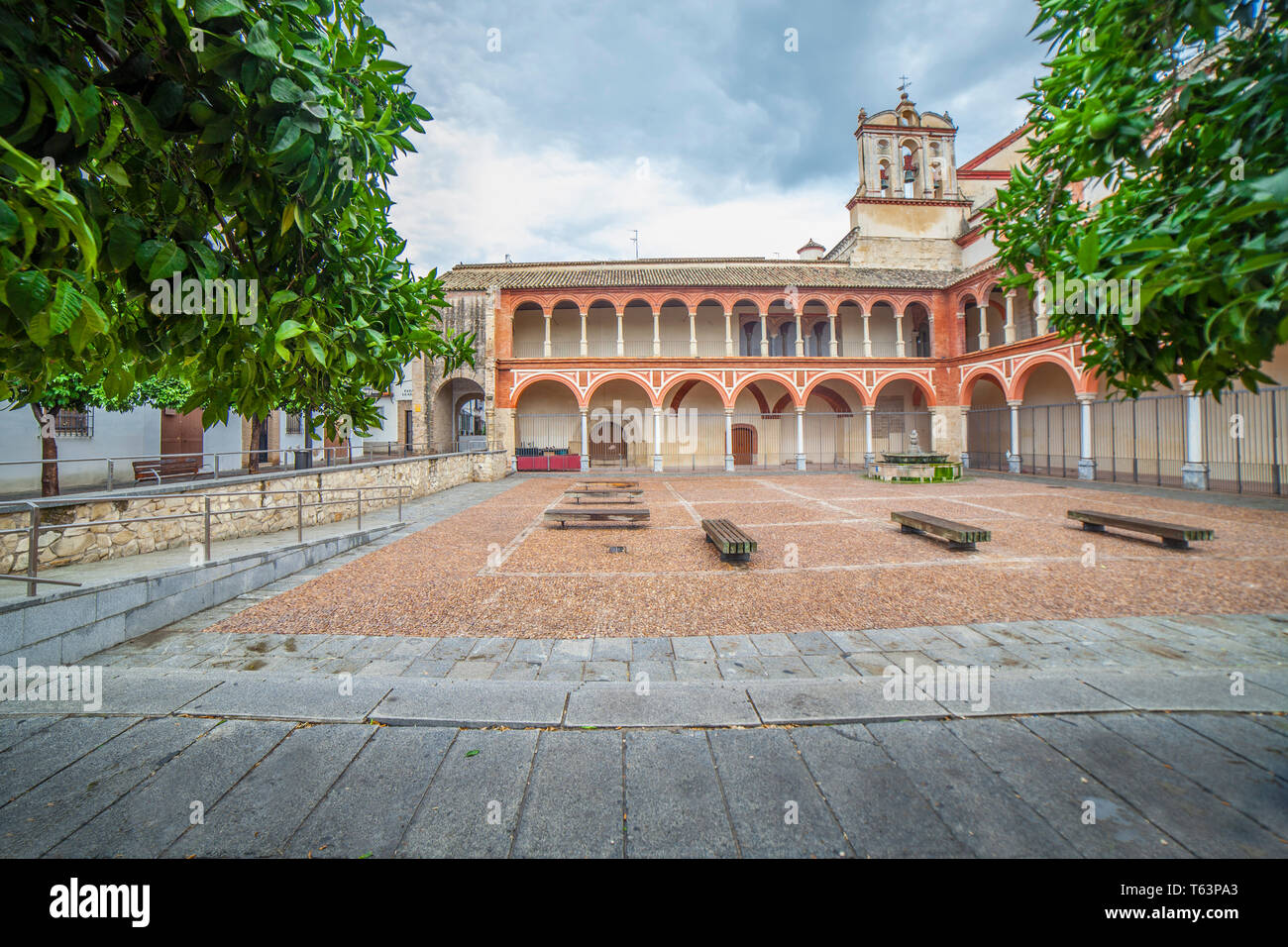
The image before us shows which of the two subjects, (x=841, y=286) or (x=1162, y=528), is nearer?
(x=1162, y=528)

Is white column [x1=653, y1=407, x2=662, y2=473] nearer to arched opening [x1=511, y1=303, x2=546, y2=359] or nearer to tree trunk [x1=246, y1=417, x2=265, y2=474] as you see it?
arched opening [x1=511, y1=303, x2=546, y2=359]

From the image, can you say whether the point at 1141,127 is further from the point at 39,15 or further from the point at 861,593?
the point at 861,593

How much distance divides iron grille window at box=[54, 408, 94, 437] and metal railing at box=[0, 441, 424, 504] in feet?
2.85

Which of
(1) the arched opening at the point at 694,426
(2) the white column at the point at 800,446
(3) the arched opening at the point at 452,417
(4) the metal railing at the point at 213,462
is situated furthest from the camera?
(1) the arched opening at the point at 694,426

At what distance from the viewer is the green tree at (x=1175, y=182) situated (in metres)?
1.48

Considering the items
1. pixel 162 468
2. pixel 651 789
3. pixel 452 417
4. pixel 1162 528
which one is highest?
pixel 452 417

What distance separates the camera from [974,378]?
24.0 m

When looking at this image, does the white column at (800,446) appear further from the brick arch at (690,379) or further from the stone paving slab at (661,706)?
the stone paving slab at (661,706)

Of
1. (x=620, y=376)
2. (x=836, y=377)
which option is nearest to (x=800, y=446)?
(x=836, y=377)

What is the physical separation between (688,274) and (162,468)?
70.3 ft

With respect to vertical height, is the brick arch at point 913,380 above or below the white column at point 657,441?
above

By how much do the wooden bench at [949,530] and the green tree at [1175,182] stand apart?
16.3 feet

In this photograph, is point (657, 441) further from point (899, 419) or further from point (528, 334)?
point (899, 419)

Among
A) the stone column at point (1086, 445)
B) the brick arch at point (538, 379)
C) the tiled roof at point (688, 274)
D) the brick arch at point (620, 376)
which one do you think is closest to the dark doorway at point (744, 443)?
the brick arch at point (620, 376)
